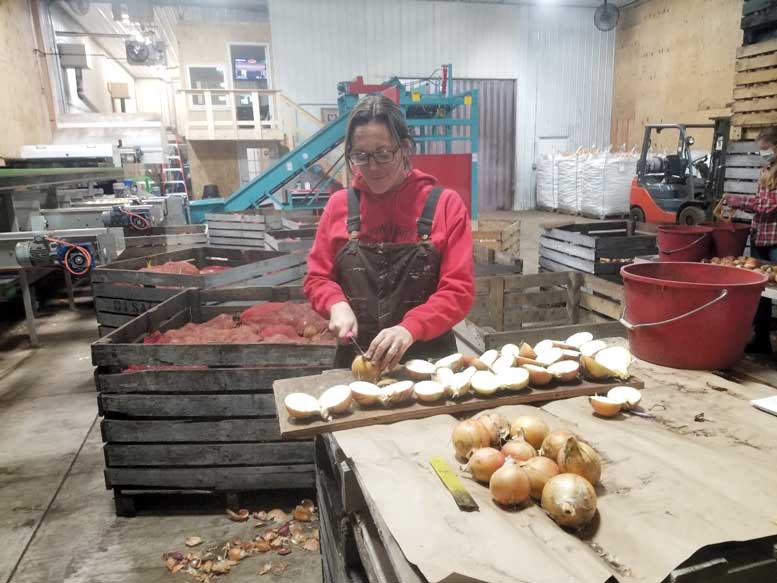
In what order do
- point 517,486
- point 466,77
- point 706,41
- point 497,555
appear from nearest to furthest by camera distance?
1. point 497,555
2. point 517,486
3. point 706,41
4. point 466,77

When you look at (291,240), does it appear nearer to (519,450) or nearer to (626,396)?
(626,396)

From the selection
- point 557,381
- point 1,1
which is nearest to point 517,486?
point 557,381

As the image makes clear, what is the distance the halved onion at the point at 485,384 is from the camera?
1.53m

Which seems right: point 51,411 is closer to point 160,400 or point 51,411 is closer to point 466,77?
point 160,400

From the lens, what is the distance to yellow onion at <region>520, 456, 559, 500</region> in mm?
1110

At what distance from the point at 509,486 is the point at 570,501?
12cm

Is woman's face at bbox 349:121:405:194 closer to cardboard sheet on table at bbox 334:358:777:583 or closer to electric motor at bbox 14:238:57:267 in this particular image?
cardboard sheet on table at bbox 334:358:777:583

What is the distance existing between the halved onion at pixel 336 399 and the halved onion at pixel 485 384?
372mm

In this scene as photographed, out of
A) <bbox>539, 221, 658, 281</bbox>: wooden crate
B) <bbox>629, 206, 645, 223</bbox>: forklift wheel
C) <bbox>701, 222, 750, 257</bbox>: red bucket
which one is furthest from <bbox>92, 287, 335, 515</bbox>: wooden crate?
<bbox>629, 206, 645, 223</bbox>: forklift wheel

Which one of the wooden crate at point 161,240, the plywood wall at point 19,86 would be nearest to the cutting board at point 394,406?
the wooden crate at point 161,240

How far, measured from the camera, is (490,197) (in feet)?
52.5

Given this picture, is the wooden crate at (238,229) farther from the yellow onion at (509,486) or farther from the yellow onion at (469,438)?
the yellow onion at (509,486)

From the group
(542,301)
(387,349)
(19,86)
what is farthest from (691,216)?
(19,86)

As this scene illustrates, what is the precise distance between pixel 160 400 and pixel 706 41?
1463 cm
